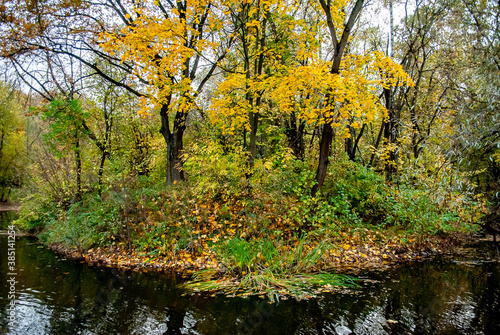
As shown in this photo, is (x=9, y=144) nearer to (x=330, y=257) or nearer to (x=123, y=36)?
(x=123, y=36)

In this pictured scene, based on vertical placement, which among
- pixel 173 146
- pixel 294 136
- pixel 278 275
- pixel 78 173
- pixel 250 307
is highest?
pixel 294 136

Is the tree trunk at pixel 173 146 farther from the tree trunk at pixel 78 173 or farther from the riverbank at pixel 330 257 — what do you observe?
the tree trunk at pixel 78 173

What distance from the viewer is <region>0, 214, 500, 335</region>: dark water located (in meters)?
4.50

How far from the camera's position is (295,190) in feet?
28.7

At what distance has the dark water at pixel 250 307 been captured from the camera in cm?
450

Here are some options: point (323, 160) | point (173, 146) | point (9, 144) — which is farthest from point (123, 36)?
point (9, 144)

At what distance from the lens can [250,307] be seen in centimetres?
517

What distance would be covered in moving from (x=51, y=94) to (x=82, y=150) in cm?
251

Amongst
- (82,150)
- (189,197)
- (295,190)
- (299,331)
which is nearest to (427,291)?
(299,331)

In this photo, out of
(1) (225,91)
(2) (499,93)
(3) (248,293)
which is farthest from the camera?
(1) (225,91)

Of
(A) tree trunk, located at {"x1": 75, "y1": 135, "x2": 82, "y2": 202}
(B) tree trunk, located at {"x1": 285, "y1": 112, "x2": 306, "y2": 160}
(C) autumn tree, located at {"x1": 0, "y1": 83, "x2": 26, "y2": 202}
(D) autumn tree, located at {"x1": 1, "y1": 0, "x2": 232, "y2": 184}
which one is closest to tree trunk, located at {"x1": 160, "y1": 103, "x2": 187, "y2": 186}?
(D) autumn tree, located at {"x1": 1, "y1": 0, "x2": 232, "y2": 184}

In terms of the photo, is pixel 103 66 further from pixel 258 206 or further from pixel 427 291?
pixel 427 291

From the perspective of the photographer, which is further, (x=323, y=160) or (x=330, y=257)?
(x=323, y=160)

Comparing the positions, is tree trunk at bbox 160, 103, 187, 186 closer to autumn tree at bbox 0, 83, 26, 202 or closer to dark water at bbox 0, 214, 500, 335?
dark water at bbox 0, 214, 500, 335
